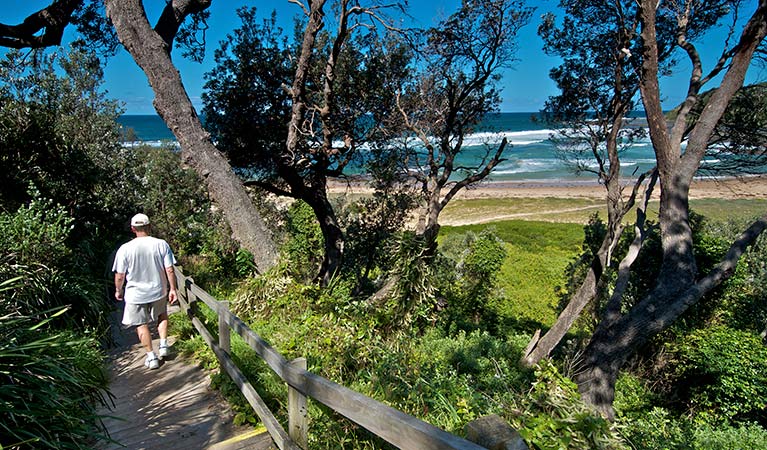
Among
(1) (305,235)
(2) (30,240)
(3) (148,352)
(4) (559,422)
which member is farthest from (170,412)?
(1) (305,235)

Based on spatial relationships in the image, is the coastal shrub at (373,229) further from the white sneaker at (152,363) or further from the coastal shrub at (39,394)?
the coastal shrub at (39,394)

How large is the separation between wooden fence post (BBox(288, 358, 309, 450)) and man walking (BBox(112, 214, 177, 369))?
2930mm

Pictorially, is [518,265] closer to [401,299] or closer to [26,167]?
[401,299]

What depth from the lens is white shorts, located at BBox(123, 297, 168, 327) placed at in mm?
4992

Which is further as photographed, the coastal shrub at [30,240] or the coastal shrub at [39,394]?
the coastal shrub at [30,240]

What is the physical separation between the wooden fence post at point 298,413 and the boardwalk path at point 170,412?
0.61 metres

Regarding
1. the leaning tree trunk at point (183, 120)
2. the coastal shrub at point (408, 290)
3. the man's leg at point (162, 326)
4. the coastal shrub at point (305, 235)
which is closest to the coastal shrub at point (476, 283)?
the coastal shrub at point (305, 235)

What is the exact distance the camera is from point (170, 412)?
3.95 metres

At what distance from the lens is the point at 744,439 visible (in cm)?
650

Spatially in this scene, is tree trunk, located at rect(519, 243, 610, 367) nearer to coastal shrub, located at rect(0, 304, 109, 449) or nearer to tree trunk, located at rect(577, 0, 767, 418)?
tree trunk, located at rect(577, 0, 767, 418)

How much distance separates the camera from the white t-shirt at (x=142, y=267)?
4.89m

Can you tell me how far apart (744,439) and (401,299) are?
216 inches

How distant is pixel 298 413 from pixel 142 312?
3.21 metres

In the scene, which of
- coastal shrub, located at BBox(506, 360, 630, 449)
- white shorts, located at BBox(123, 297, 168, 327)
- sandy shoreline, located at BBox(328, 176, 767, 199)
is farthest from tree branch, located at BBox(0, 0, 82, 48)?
sandy shoreline, located at BBox(328, 176, 767, 199)
